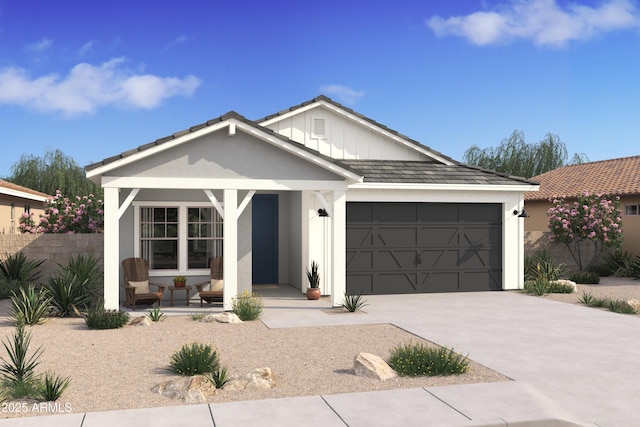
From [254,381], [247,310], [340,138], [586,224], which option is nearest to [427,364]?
[254,381]

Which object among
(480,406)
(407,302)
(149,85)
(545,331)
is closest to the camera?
(480,406)

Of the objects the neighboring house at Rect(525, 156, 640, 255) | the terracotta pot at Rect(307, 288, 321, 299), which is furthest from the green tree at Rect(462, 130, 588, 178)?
the terracotta pot at Rect(307, 288, 321, 299)

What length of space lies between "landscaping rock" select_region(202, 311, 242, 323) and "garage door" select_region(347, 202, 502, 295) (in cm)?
444

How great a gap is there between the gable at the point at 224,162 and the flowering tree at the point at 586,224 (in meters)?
10.4

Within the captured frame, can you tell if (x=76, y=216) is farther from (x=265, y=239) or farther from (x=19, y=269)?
(x=265, y=239)

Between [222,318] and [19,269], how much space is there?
6.73 metres

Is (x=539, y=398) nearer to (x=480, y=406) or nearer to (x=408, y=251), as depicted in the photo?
(x=480, y=406)

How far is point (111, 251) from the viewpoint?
12.1m

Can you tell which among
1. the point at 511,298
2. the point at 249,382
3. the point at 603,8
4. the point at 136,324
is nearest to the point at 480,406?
the point at 249,382

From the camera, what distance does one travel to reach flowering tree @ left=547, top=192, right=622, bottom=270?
1977cm

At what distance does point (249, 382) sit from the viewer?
7000 millimetres

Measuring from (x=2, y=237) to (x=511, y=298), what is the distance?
13133 millimetres

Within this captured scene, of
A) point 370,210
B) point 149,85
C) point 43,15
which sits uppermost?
point 149,85

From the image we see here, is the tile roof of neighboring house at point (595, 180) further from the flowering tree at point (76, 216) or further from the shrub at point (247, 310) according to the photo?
the flowering tree at point (76, 216)
